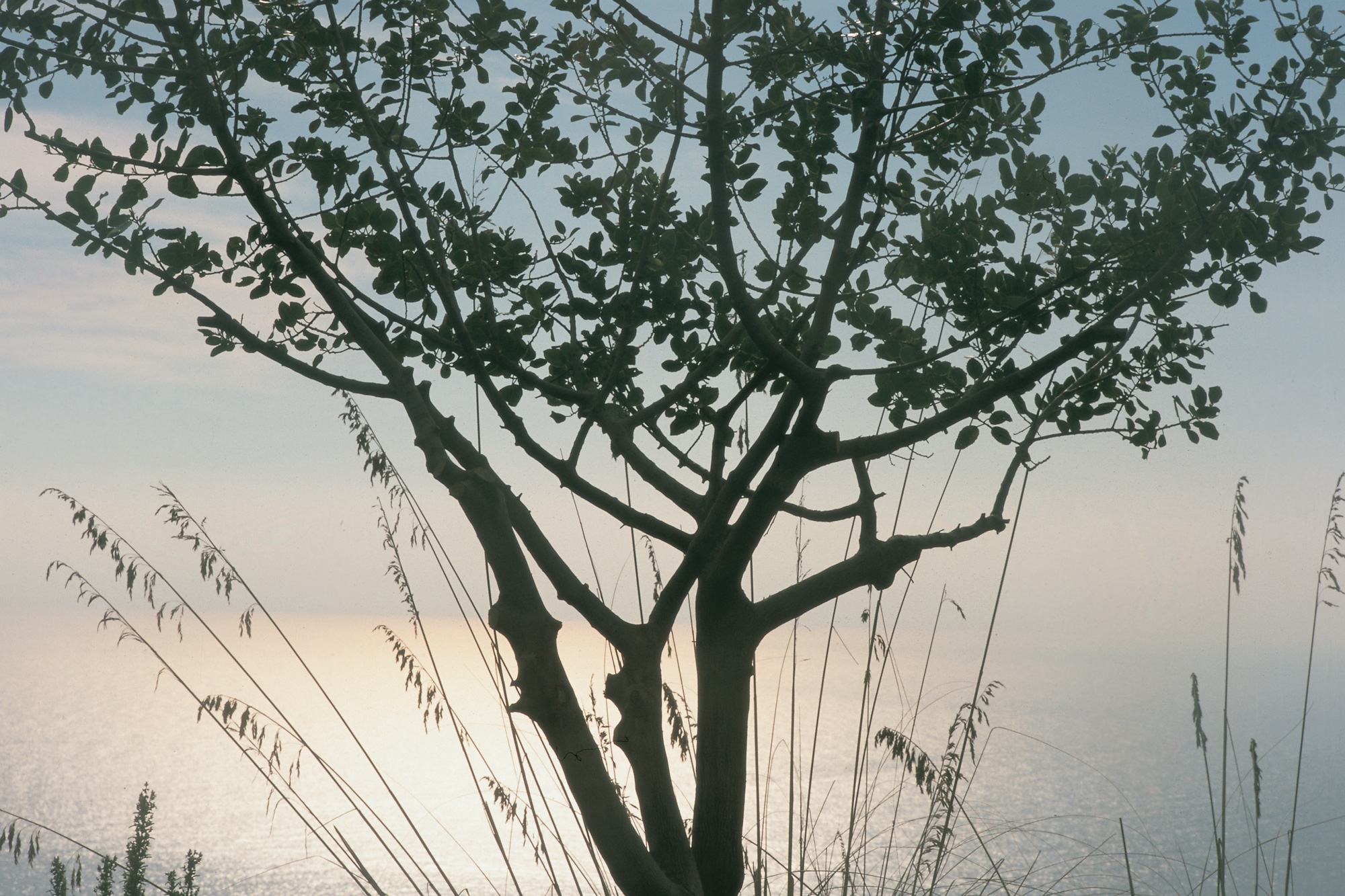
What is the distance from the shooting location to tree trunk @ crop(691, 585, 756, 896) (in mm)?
1747

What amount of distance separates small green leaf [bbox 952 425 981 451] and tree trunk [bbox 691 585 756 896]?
60 cm

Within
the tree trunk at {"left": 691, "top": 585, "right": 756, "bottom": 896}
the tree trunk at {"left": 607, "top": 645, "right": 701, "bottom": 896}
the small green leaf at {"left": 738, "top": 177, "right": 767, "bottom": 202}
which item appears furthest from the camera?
the small green leaf at {"left": 738, "top": 177, "right": 767, "bottom": 202}

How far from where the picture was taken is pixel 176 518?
2139 mm

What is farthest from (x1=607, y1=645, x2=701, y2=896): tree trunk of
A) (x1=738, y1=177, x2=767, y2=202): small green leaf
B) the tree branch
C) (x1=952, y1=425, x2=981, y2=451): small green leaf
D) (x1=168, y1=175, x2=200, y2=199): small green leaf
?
(x1=168, y1=175, x2=200, y2=199): small green leaf

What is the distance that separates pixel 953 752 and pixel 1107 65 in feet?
5.06

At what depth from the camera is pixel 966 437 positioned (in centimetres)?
195

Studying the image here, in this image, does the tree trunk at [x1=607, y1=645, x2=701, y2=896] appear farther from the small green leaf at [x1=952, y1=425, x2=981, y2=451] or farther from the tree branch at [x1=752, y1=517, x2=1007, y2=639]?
the small green leaf at [x1=952, y1=425, x2=981, y2=451]

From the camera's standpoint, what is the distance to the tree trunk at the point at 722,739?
5.73ft

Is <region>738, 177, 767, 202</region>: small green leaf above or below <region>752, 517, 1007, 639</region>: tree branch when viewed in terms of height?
above

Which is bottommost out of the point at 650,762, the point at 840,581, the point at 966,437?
the point at 650,762

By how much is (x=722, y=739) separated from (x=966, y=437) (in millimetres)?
846

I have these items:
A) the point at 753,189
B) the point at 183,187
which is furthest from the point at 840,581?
the point at 183,187

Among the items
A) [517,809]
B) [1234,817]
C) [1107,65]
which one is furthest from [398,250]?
[1234,817]

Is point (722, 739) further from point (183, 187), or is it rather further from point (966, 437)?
point (183, 187)
